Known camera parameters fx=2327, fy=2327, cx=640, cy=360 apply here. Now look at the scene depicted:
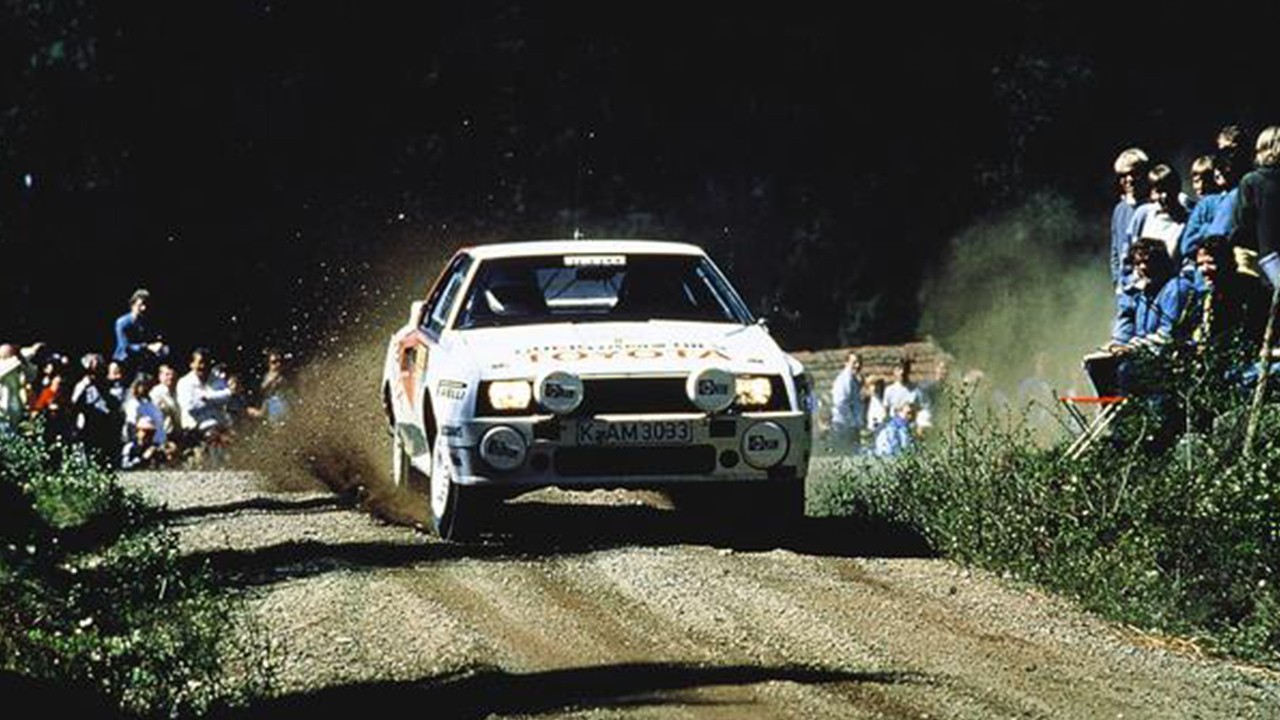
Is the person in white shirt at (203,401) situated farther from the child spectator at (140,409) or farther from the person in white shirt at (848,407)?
the person in white shirt at (848,407)

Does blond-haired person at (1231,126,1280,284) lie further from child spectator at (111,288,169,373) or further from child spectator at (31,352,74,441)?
child spectator at (111,288,169,373)

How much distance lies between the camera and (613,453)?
12352 mm

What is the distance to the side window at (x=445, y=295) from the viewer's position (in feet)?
46.4

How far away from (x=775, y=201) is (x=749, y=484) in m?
19.0

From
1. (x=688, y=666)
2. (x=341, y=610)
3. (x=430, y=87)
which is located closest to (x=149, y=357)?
(x=430, y=87)

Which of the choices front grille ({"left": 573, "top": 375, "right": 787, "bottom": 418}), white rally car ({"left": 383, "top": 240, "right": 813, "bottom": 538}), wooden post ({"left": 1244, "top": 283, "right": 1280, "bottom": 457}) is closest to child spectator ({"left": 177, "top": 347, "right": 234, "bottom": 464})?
white rally car ({"left": 383, "top": 240, "right": 813, "bottom": 538})

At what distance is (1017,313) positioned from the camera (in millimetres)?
29922

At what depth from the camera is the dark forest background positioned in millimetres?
30953

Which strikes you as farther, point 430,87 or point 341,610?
point 430,87

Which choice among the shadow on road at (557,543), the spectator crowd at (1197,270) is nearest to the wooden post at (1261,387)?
the spectator crowd at (1197,270)

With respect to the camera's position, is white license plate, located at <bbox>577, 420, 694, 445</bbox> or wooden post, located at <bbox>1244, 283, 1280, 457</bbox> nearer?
wooden post, located at <bbox>1244, 283, 1280, 457</bbox>

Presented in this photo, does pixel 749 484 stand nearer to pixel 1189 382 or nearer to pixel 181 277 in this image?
pixel 1189 382

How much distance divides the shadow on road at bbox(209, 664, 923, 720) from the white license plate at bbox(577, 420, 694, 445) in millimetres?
2825

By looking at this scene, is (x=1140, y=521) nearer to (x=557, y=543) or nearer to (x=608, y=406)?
(x=608, y=406)
